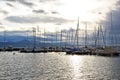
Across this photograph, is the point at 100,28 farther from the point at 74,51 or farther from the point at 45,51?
the point at 45,51

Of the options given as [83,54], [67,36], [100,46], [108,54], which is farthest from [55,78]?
[67,36]

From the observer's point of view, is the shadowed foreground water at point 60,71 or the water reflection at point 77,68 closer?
the shadowed foreground water at point 60,71

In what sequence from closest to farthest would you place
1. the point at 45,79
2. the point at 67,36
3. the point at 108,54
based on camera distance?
1. the point at 45,79
2. the point at 108,54
3. the point at 67,36

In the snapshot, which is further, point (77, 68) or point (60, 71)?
point (77, 68)

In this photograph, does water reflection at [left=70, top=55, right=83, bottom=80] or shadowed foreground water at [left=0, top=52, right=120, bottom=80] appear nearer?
shadowed foreground water at [left=0, top=52, right=120, bottom=80]

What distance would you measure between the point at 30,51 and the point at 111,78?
12673 centimetres

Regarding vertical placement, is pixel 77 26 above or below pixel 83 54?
above

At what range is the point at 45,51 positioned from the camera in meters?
185

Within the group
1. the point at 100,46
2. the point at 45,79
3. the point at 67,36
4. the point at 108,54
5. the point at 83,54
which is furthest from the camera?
the point at 67,36

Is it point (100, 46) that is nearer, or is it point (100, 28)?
point (100, 28)

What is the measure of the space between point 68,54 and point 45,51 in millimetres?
30897

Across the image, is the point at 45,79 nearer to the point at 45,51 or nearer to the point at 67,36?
the point at 45,51

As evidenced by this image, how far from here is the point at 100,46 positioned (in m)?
181

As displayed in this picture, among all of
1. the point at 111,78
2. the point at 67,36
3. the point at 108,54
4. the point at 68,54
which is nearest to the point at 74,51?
the point at 68,54
